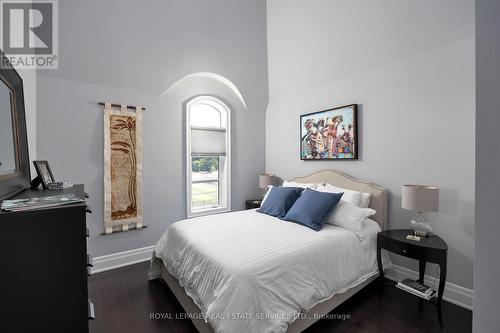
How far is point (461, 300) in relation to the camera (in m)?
2.28

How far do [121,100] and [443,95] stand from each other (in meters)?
3.76

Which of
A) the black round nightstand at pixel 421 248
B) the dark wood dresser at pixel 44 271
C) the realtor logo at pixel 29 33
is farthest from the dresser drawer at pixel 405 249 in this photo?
the realtor logo at pixel 29 33

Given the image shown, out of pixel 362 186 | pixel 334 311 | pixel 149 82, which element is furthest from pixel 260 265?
pixel 149 82

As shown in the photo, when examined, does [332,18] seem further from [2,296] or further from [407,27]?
[2,296]

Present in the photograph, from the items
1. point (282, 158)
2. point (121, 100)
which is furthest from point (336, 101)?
point (121, 100)

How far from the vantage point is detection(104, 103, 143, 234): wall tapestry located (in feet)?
10.1

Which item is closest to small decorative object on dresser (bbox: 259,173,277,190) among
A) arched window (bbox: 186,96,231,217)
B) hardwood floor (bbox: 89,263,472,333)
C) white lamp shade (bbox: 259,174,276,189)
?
white lamp shade (bbox: 259,174,276,189)

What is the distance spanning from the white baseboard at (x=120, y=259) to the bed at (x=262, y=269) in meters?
0.71

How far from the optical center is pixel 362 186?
301 centimetres

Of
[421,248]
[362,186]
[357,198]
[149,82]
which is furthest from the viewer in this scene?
[149,82]

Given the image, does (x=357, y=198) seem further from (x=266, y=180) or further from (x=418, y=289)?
(x=266, y=180)

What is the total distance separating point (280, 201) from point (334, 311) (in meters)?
1.29

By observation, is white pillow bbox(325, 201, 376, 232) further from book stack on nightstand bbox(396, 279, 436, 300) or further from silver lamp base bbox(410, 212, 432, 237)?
book stack on nightstand bbox(396, 279, 436, 300)

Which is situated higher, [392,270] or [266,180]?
[266,180]
